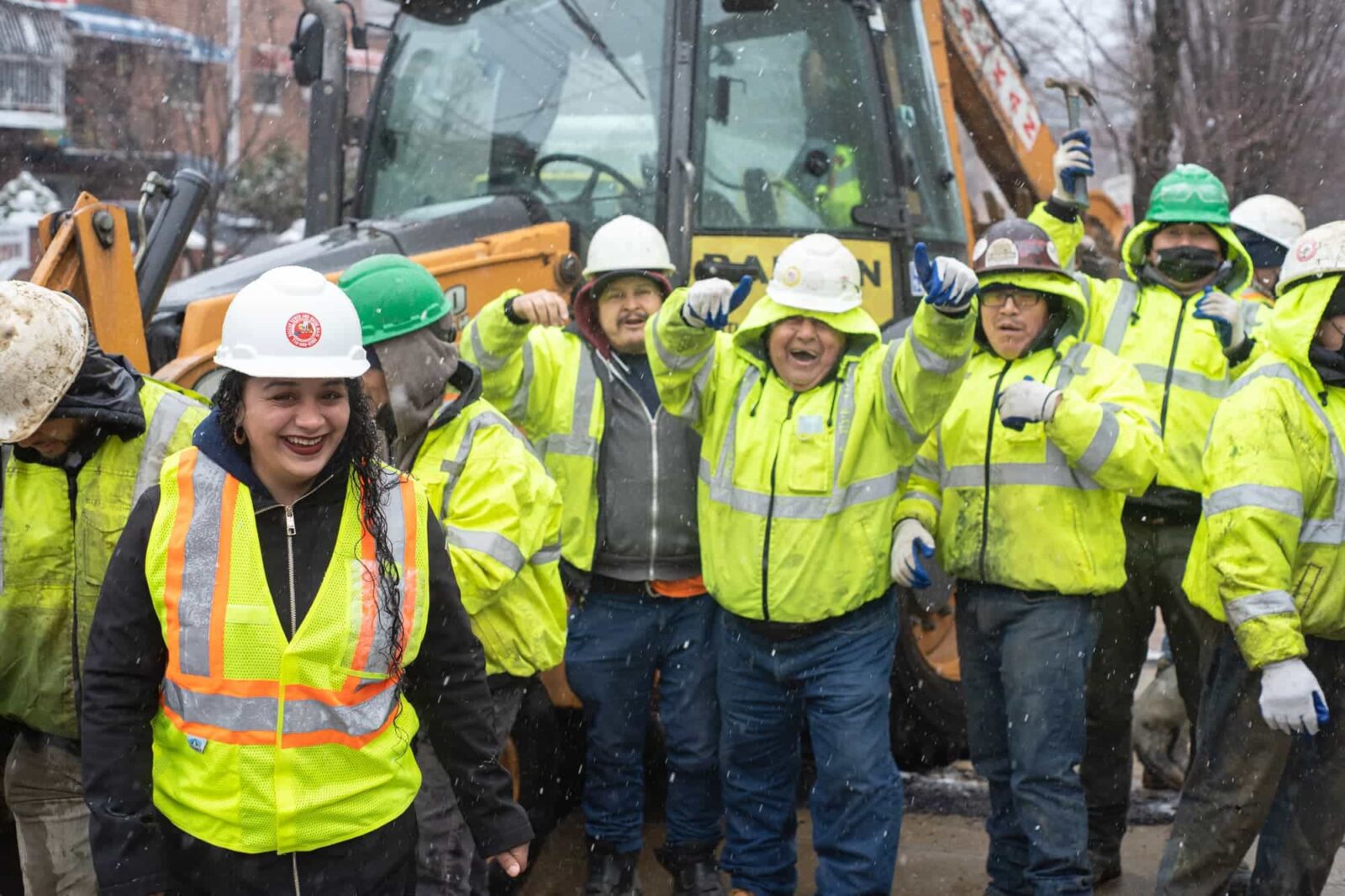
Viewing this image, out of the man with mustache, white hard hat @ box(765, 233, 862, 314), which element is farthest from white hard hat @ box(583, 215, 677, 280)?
white hard hat @ box(765, 233, 862, 314)

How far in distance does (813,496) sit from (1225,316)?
134cm

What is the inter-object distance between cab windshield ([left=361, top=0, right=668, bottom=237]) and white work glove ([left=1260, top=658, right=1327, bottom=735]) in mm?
2637

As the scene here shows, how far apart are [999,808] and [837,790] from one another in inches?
22.4

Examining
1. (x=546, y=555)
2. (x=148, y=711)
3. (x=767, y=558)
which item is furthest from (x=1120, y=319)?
(x=148, y=711)

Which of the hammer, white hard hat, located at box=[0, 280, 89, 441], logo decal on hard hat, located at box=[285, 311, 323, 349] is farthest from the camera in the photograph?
the hammer

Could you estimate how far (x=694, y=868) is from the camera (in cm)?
455

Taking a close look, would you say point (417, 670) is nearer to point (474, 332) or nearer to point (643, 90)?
point (474, 332)

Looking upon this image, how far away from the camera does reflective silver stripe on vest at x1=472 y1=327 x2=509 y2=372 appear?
14.5 feet

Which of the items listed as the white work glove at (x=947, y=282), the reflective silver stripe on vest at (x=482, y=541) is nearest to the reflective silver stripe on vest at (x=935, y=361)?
the white work glove at (x=947, y=282)

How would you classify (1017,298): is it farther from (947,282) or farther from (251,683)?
(251,683)

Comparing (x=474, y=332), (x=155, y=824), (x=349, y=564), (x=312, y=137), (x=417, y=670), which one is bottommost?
(x=155, y=824)

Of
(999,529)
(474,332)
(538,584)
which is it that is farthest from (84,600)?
(999,529)

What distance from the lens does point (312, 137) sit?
20.8ft

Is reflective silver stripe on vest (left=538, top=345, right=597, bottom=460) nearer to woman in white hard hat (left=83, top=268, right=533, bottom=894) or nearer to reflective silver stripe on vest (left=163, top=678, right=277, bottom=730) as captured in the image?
woman in white hard hat (left=83, top=268, right=533, bottom=894)
